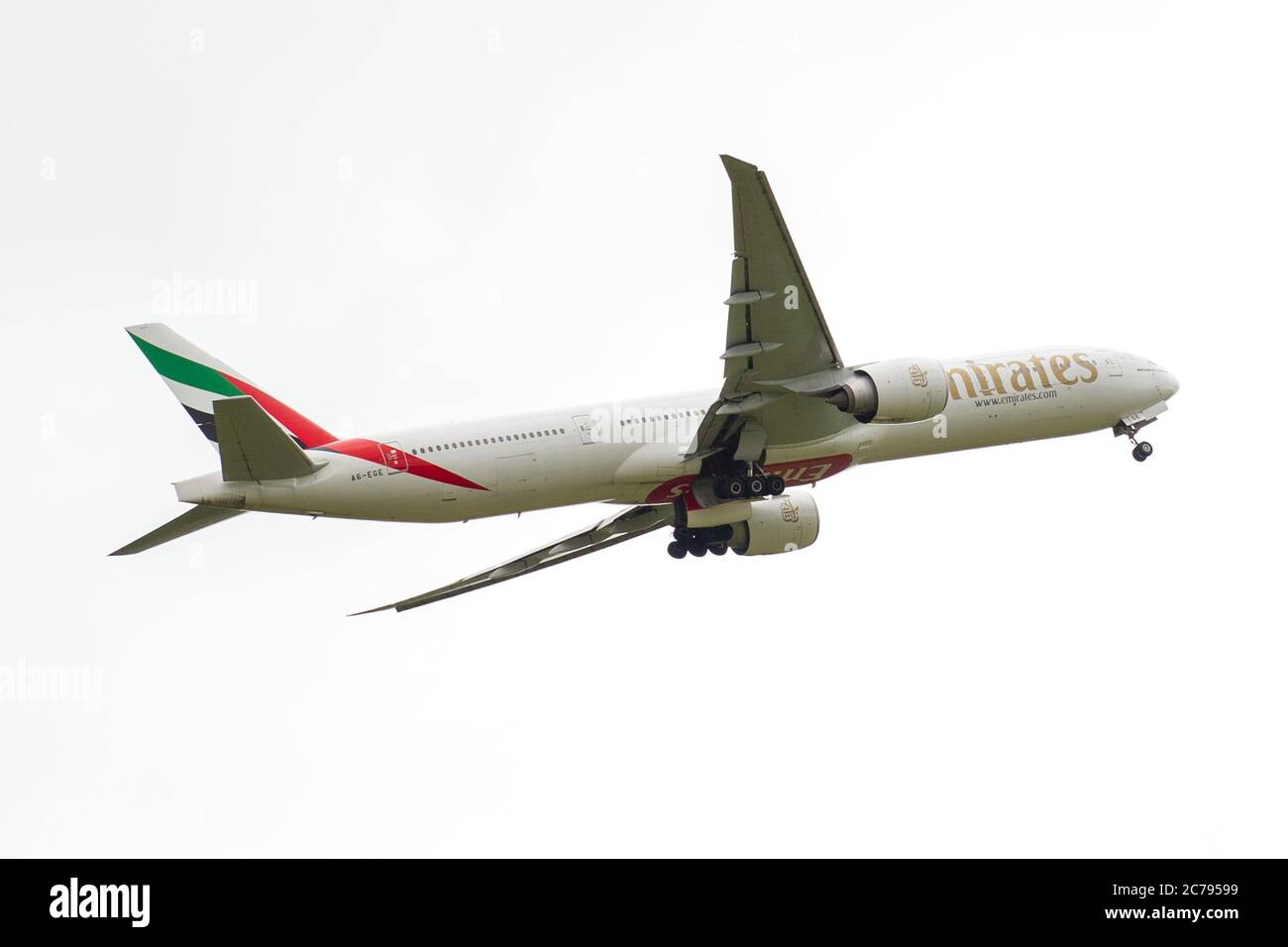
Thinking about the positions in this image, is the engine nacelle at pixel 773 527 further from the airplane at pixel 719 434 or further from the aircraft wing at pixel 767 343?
the aircraft wing at pixel 767 343

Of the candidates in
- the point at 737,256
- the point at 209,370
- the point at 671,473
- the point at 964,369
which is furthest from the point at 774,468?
the point at 209,370

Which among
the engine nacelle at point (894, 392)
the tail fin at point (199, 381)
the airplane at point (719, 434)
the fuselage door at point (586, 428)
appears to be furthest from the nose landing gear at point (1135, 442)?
the tail fin at point (199, 381)

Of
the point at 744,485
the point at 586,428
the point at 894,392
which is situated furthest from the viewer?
the point at 744,485

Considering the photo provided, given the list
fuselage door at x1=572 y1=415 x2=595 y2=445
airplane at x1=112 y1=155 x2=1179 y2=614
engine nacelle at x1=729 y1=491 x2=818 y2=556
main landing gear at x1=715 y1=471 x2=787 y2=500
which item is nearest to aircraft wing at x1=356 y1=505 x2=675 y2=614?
airplane at x1=112 y1=155 x2=1179 y2=614

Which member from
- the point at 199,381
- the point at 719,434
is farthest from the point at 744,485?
the point at 199,381

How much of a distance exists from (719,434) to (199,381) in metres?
11.7

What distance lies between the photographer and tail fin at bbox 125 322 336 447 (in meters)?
35.6

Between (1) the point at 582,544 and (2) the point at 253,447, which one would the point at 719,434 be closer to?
(1) the point at 582,544

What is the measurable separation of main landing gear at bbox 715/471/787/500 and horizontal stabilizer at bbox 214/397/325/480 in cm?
973

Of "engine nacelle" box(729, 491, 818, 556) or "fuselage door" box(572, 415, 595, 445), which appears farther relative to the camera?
"engine nacelle" box(729, 491, 818, 556)

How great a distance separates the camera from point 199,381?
35.9 meters

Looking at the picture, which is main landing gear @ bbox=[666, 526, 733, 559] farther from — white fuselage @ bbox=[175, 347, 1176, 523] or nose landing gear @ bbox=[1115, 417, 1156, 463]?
nose landing gear @ bbox=[1115, 417, 1156, 463]

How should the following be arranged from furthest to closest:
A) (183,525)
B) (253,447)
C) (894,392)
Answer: (894,392) → (183,525) → (253,447)

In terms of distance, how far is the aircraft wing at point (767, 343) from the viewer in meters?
31.0
